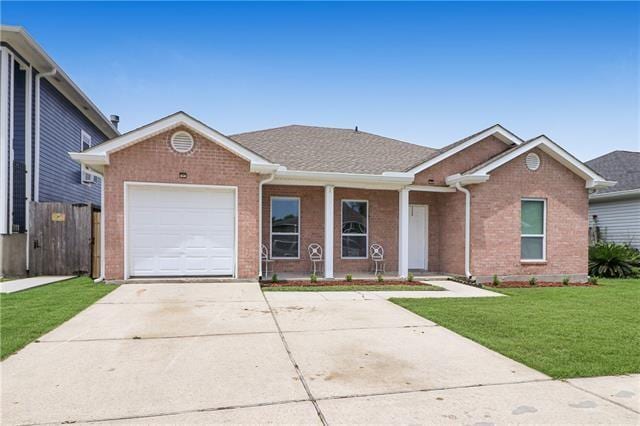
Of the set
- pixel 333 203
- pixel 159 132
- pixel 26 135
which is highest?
pixel 26 135

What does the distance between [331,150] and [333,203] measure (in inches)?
93.3

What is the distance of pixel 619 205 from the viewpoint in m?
16.2

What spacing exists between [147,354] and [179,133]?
652 cm

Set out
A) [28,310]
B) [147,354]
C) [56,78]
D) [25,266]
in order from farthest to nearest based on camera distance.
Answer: [56,78] < [25,266] < [28,310] < [147,354]

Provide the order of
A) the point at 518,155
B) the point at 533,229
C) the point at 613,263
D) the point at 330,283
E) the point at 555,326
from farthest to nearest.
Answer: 1. the point at 613,263
2. the point at 533,229
3. the point at 518,155
4. the point at 330,283
5. the point at 555,326

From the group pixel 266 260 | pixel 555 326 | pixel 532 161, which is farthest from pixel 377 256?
pixel 555 326

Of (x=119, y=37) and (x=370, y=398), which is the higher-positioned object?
(x=119, y=37)

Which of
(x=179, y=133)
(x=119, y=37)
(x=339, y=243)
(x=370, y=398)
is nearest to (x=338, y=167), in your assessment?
(x=339, y=243)

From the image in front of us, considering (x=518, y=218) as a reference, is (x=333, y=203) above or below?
above

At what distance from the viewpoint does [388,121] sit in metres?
19.0

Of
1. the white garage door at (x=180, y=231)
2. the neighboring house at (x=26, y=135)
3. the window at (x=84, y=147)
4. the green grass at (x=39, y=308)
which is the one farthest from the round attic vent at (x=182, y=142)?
the window at (x=84, y=147)

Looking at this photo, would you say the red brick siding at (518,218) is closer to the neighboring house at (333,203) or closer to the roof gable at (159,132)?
the neighboring house at (333,203)

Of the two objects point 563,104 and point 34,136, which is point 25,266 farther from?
point 563,104

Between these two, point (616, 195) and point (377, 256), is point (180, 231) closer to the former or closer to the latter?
point (377, 256)
